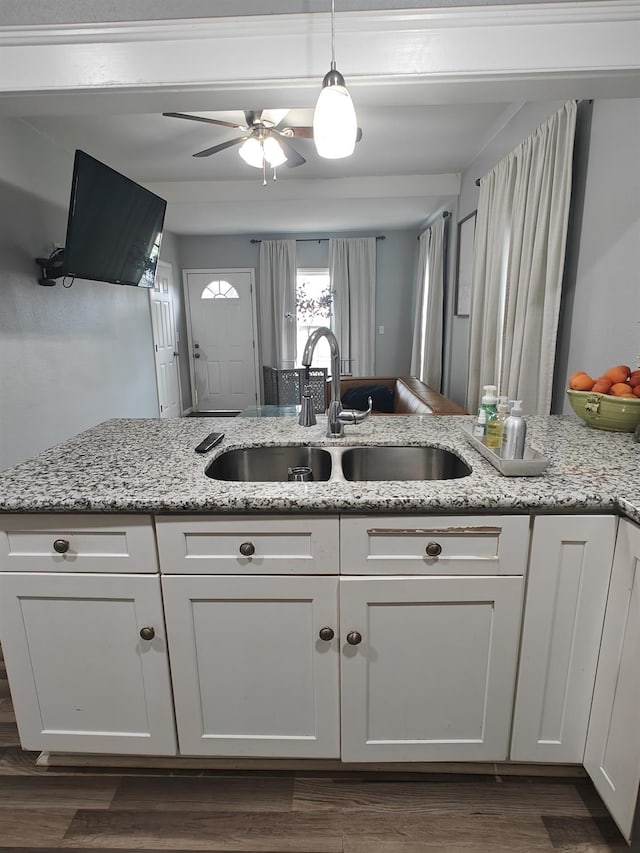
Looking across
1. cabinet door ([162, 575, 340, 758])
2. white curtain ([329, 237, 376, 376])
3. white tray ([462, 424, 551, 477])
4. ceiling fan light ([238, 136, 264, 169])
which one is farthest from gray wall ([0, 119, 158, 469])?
white curtain ([329, 237, 376, 376])

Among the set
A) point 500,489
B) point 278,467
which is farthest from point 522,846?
point 278,467

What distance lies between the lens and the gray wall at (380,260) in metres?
6.34

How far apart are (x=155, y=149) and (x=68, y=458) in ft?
9.96

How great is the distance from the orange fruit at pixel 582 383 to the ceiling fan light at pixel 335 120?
1126 millimetres

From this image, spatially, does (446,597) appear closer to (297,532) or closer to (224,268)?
(297,532)

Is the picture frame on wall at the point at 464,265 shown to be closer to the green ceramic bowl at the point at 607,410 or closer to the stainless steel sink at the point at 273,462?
the green ceramic bowl at the point at 607,410

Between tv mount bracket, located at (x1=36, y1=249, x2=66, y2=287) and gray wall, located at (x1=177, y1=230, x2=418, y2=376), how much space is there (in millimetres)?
3779

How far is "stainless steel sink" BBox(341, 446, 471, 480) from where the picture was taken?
1540mm

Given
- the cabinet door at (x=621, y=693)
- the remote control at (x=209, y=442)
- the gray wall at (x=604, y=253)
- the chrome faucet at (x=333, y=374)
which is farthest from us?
the gray wall at (x=604, y=253)

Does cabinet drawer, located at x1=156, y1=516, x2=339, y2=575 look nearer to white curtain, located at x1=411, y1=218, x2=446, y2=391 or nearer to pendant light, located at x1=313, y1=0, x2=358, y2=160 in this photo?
pendant light, located at x1=313, y1=0, x2=358, y2=160

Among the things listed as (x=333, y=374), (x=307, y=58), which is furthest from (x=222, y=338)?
(x=307, y=58)

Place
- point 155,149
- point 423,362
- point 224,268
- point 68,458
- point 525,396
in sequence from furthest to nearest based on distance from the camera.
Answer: point 224,268 < point 423,362 < point 155,149 < point 525,396 < point 68,458

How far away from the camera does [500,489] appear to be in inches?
43.4

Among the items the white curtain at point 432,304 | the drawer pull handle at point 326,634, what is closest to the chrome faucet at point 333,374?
the drawer pull handle at point 326,634
